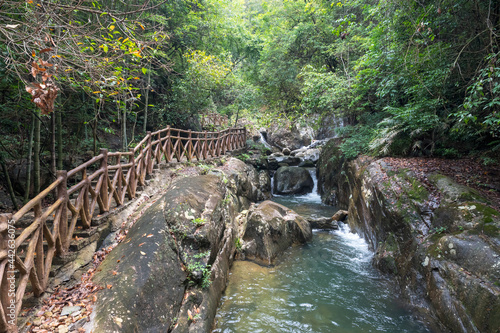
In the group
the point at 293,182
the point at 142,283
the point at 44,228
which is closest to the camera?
the point at 44,228

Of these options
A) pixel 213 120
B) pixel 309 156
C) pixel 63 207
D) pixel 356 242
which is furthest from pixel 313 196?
pixel 63 207

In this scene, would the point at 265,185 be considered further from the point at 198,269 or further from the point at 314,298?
the point at 198,269

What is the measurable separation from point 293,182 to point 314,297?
371 inches

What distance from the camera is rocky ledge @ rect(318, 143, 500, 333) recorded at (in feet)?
12.7

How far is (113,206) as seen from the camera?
18.4 ft

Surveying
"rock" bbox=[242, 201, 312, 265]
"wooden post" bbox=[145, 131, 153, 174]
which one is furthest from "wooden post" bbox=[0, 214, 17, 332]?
"rock" bbox=[242, 201, 312, 265]

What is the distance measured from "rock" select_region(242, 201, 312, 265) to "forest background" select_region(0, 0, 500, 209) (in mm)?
3792

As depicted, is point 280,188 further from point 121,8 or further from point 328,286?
point 121,8

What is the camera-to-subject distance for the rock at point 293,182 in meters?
14.3

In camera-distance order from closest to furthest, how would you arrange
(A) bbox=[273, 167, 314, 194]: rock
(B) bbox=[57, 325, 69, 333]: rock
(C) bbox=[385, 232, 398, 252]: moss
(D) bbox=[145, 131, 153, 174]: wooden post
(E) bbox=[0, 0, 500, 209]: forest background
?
(B) bbox=[57, 325, 69, 333]: rock, (E) bbox=[0, 0, 500, 209]: forest background, (C) bbox=[385, 232, 398, 252]: moss, (D) bbox=[145, 131, 153, 174]: wooden post, (A) bbox=[273, 167, 314, 194]: rock

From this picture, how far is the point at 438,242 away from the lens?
477 centimetres

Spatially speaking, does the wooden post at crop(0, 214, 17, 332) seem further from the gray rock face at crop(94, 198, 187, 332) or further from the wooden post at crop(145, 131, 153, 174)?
the wooden post at crop(145, 131, 153, 174)

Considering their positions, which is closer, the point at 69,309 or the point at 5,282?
the point at 5,282

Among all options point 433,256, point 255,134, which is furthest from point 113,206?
point 255,134
